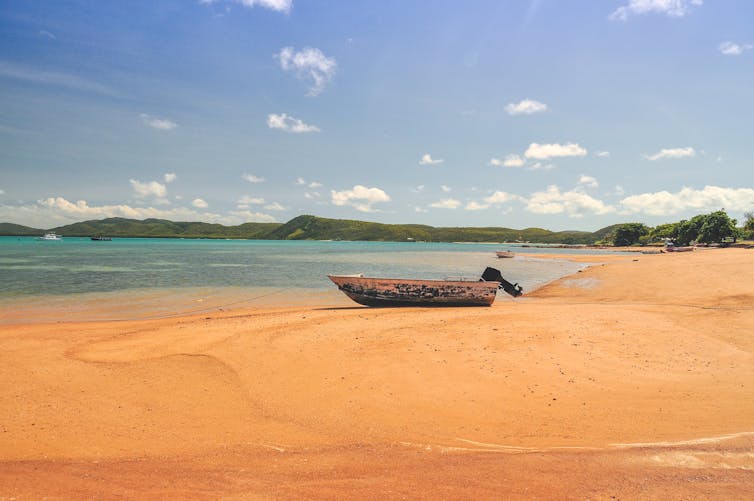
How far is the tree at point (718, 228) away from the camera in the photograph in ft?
260

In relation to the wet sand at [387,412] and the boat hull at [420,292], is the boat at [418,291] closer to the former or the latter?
the boat hull at [420,292]

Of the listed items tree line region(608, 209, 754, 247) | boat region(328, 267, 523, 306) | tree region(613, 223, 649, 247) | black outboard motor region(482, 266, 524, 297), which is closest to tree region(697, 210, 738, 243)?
tree line region(608, 209, 754, 247)

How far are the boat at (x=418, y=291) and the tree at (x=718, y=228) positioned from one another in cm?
8906

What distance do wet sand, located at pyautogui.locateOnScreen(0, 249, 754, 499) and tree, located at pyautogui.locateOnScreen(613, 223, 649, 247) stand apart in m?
144

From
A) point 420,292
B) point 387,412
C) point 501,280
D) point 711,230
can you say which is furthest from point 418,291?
point 711,230

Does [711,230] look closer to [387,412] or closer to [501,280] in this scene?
[501,280]

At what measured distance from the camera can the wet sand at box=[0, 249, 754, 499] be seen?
4.16 m

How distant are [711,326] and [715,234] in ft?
301

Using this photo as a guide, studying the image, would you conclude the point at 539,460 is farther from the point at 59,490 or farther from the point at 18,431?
the point at 18,431

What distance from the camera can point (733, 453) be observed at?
15.2 ft

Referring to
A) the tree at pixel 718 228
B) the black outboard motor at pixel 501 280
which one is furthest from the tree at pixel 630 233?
the black outboard motor at pixel 501 280

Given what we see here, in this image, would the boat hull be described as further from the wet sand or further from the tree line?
the tree line

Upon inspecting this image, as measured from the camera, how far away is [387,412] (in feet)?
19.3

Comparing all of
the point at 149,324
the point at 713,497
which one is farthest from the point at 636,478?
the point at 149,324
